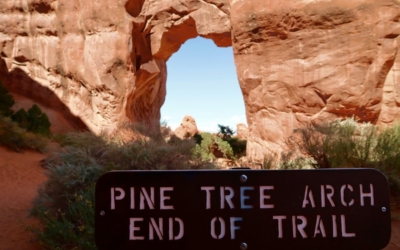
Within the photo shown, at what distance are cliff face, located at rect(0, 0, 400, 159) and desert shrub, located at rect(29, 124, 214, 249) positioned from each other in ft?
14.4

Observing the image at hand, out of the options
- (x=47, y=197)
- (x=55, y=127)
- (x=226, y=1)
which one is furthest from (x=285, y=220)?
(x=55, y=127)

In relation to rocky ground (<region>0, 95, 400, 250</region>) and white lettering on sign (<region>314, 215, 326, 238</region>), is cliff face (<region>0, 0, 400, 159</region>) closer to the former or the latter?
rocky ground (<region>0, 95, 400, 250</region>)

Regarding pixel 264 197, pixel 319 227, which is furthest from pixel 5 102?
pixel 319 227

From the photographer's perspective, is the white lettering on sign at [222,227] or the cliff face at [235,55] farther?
the cliff face at [235,55]

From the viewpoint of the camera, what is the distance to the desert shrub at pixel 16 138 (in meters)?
11.6

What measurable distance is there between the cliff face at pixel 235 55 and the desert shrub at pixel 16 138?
2.71 meters

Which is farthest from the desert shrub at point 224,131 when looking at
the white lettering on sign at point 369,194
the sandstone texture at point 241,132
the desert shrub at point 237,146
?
the white lettering on sign at point 369,194

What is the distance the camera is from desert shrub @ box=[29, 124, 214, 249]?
4.29m

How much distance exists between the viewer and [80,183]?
530cm

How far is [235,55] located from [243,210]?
11015 millimetres

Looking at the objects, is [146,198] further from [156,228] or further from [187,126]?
[187,126]

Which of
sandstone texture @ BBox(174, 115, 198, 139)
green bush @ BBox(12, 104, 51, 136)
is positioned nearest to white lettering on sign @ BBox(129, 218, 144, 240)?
green bush @ BBox(12, 104, 51, 136)

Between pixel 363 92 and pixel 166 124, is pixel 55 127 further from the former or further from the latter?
pixel 363 92

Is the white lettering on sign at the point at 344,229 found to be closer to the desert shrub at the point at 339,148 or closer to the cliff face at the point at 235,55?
the desert shrub at the point at 339,148
